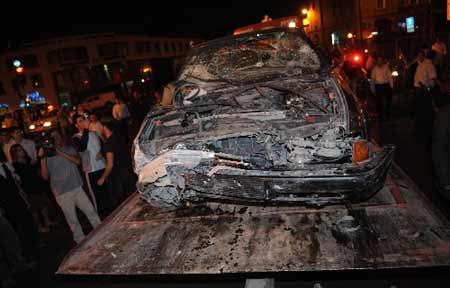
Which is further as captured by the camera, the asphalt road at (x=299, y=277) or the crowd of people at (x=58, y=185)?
the crowd of people at (x=58, y=185)

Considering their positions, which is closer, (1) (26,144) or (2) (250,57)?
(2) (250,57)

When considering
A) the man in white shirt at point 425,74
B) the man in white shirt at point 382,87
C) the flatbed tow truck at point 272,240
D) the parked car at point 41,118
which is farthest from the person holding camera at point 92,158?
the parked car at point 41,118

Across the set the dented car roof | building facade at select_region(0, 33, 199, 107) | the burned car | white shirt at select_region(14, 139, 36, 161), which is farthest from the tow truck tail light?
building facade at select_region(0, 33, 199, 107)

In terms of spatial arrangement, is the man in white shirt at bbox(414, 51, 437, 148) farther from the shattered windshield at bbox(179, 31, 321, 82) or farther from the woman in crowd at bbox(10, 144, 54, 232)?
the woman in crowd at bbox(10, 144, 54, 232)

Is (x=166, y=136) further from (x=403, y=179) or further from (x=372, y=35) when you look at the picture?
(x=372, y=35)

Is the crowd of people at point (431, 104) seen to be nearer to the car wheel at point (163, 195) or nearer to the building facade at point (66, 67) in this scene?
the car wheel at point (163, 195)

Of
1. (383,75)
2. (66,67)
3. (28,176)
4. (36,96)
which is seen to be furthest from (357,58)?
(66,67)

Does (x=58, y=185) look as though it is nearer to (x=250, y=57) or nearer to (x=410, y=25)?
(x=250, y=57)

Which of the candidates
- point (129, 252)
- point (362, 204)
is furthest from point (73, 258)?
point (362, 204)

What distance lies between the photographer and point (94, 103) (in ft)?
80.6

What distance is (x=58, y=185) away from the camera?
450 cm

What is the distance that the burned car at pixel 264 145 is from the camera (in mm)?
3062

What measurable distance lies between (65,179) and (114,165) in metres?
0.73

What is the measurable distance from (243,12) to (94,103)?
3506 cm
